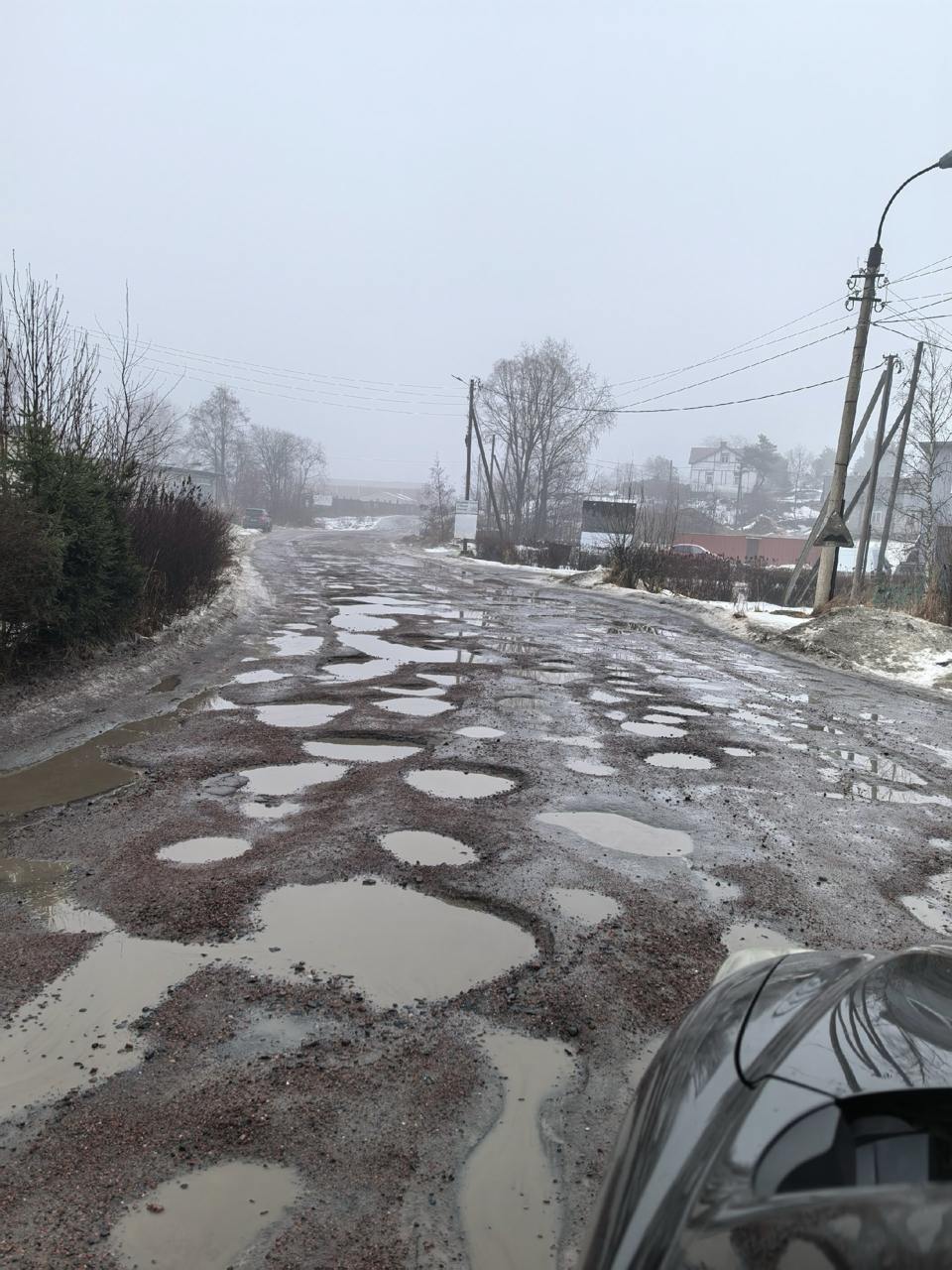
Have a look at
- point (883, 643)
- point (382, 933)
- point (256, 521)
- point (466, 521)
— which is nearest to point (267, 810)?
point (382, 933)

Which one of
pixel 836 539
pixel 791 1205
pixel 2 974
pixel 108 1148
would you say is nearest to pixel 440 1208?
pixel 108 1148

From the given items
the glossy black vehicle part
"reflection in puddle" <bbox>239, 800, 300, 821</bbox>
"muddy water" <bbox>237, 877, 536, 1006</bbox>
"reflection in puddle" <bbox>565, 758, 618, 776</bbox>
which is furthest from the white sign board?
the glossy black vehicle part

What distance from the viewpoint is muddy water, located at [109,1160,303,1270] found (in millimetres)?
2035

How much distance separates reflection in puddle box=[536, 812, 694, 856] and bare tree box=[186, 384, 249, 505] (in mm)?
86566

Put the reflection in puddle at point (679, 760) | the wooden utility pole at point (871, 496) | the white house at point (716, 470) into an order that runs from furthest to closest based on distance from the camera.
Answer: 1. the white house at point (716, 470)
2. the wooden utility pole at point (871, 496)
3. the reflection in puddle at point (679, 760)

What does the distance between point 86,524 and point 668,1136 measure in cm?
871

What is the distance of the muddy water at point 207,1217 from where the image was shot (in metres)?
2.04

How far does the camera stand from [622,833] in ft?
16.4

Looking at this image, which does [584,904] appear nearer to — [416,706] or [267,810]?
[267,810]

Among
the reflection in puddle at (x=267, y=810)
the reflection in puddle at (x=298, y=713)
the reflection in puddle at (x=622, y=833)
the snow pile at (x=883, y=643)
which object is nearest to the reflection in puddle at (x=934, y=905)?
the reflection in puddle at (x=622, y=833)

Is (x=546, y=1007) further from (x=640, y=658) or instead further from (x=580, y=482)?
(x=580, y=482)

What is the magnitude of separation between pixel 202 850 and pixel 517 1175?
2.66 m

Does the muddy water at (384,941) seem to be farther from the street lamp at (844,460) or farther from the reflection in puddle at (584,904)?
the street lamp at (844,460)

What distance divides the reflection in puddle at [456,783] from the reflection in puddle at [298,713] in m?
1.63
